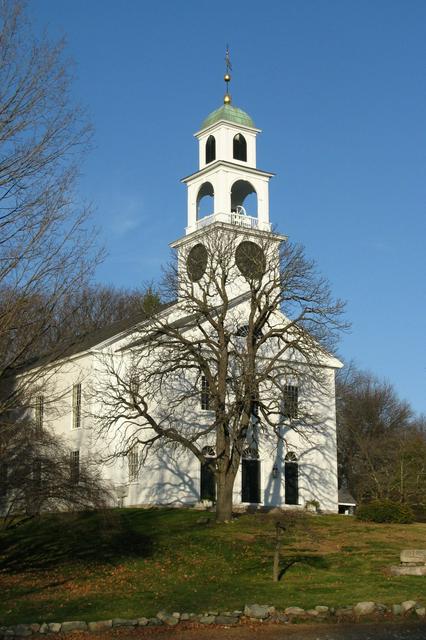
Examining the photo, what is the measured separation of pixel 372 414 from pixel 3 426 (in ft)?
193

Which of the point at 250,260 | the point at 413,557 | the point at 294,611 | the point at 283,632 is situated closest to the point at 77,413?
the point at 250,260

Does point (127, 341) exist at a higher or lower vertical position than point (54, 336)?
higher

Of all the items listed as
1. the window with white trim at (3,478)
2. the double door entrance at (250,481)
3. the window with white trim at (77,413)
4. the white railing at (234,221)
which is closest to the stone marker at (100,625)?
the window with white trim at (3,478)

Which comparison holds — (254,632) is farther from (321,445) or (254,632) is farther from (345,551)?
(321,445)

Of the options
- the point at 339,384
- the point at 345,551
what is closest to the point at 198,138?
the point at 345,551

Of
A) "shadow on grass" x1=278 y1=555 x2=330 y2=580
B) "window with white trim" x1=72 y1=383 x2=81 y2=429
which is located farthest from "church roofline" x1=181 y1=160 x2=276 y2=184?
"shadow on grass" x1=278 y1=555 x2=330 y2=580

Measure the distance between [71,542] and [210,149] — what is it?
77.8ft

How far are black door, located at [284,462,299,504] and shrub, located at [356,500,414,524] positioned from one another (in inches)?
243

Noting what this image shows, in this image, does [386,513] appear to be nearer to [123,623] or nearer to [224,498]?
[224,498]

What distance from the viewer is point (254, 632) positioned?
17.3 meters

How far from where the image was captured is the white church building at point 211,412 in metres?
39.3

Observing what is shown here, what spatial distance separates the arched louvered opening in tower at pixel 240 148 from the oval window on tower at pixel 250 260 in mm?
6440

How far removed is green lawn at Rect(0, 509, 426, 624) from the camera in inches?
797

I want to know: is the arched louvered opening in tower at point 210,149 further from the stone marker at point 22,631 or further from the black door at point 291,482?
the stone marker at point 22,631
